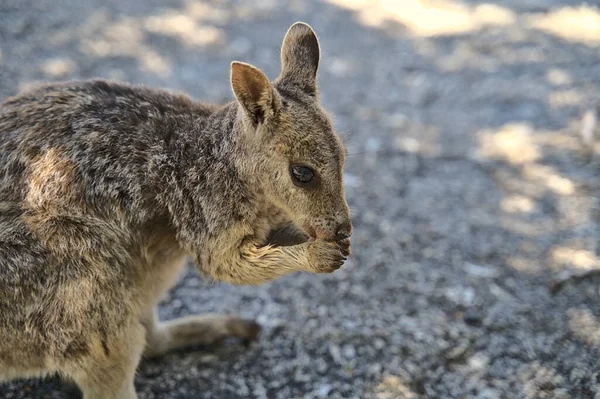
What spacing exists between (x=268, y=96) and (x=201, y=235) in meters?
0.68

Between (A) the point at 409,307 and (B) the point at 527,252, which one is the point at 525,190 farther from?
(A) the point at 409,307

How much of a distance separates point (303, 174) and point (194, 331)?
4.03 feet

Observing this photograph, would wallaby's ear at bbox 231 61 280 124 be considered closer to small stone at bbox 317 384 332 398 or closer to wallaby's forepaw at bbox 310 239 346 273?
wallaby's forepaw at bbox 310 239 346 273

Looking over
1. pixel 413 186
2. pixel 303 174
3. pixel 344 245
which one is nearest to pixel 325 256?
pixel 344 245

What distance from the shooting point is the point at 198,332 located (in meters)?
3.25

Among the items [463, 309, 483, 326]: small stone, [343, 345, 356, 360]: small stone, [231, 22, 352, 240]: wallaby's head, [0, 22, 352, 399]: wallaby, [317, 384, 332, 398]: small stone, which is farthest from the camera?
[463, 309, 483, 326]: small stone

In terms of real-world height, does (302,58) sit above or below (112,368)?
above

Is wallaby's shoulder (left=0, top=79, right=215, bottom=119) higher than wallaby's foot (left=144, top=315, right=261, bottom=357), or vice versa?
wallaby's shoulder (left=0, top=79, right=215, bottom=119)

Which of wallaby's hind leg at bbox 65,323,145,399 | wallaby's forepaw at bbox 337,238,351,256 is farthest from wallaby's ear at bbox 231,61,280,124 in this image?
wallaby's hind leg at bbox 65,323,145,399

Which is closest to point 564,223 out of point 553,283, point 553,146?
point 553,283

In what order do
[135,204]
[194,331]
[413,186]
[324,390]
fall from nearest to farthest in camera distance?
[135,204] → [324,390] → [194,331] → [413,186]

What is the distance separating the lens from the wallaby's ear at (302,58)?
2.82 meters

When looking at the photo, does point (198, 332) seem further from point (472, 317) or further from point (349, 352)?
point (472, 317)

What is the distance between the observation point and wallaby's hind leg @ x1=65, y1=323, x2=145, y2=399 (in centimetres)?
244
